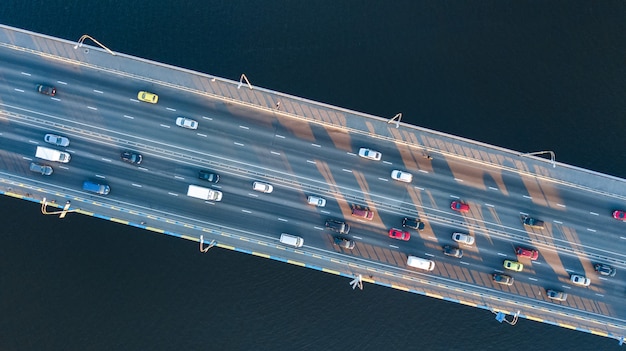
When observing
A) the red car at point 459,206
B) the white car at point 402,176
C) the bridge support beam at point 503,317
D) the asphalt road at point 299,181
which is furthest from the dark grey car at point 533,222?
the white car at point 402,176

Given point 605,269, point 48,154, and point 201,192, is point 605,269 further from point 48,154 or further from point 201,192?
point 48,154

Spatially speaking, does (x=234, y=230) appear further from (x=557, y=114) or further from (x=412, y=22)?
(x=557, y=114)

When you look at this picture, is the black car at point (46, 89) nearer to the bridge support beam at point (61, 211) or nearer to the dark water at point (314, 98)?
the dark water at point (314, 98)

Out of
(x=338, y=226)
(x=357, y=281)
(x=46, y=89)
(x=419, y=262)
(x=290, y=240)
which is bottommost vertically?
(x=357, y=281)

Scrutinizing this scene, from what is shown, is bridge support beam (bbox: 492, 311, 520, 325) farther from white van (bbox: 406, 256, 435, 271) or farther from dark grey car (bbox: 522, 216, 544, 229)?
dark grey car (bbox: 522, 216, 544, 229)

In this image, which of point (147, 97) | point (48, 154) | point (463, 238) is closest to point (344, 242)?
point (463, 238)

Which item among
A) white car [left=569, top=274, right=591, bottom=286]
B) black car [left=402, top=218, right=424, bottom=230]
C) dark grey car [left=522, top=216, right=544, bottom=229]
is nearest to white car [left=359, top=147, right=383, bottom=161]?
black car [left=402, top=218, right=424, bottom=230]
